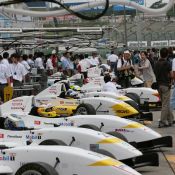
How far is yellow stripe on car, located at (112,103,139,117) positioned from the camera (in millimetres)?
14422

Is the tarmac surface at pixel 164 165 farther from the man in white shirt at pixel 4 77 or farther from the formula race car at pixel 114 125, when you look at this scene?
the man in white shirt at pixel 4 77

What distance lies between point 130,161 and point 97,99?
576 centimetres

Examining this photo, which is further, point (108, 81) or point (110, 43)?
point (110, 43)

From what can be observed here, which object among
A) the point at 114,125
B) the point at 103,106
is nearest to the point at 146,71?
the point at 103,106

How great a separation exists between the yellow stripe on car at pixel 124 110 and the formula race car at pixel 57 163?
6.63 m

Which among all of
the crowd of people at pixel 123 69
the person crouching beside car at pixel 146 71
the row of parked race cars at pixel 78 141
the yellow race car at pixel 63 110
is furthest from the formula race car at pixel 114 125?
the person crouching beside car at pixel 146 71

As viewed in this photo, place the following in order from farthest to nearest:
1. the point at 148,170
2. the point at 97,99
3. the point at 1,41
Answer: the point at 1,41 < the point at 97,99 < the point at 148,170

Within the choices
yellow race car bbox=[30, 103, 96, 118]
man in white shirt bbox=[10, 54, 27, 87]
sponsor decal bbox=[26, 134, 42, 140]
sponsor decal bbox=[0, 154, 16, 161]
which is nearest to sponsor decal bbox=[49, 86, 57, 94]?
yellow race car bbox=[30, 103, 96, 118]

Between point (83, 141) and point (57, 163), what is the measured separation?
1563mm

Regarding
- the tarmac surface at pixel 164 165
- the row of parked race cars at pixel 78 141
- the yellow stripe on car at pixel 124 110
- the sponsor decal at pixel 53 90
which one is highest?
the row of parked race cars at pixel 78 141

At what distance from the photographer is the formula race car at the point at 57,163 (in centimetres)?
756

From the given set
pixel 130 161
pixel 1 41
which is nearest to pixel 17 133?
pixel 130 161

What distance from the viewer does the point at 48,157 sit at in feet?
25.4

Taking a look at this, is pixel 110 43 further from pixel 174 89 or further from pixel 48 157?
pixel 48 157
